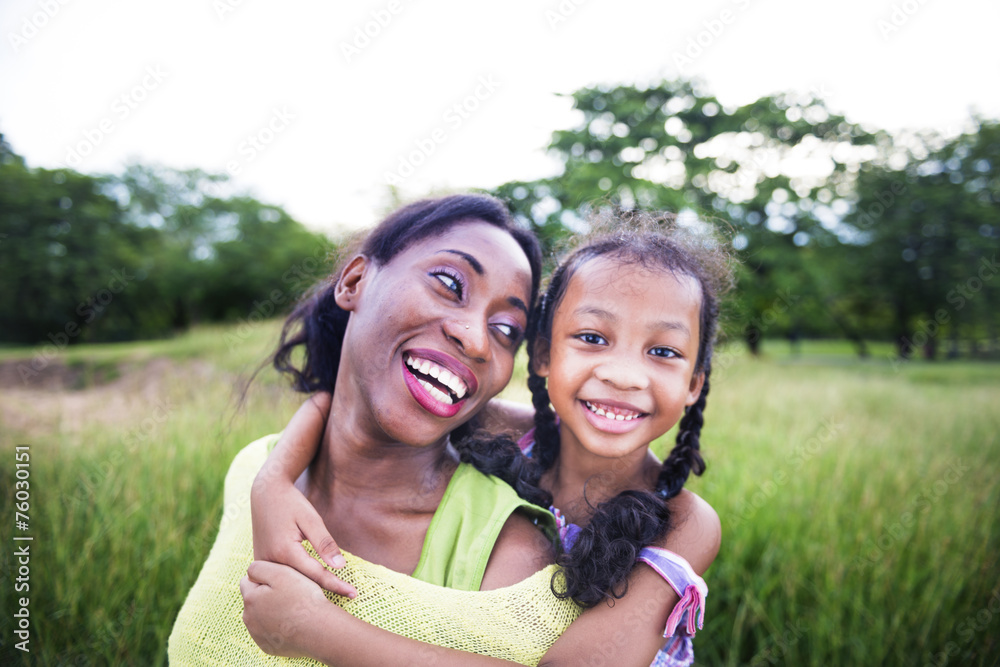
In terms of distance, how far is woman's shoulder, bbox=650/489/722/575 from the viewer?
172 cm

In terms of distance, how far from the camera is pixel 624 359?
1742mm

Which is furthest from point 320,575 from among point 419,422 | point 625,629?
point 625,629

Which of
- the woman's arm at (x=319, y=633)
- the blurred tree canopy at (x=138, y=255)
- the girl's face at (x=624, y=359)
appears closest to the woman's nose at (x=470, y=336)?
the girl's face at (x=624, y=359)

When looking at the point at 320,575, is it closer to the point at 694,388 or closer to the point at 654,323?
the point at 654,323

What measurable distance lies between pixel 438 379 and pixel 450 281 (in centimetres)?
30

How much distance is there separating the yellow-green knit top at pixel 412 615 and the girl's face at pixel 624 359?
0.48 metres

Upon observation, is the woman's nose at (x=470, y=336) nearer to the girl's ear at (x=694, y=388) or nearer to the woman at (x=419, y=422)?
the woman at (x=419, y=422)

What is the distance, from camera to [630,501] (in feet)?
5.77

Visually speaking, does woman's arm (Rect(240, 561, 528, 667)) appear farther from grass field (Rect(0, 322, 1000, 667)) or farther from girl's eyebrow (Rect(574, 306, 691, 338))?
grass field (Rect(0, 322, 1000, 667))

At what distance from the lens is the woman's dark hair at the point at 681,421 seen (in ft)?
5.20

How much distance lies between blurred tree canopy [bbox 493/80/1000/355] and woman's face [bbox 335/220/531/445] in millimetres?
9654

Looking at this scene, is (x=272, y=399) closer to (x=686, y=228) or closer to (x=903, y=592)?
(x=686, y=228)

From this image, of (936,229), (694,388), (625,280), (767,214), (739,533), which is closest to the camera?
(625,280)

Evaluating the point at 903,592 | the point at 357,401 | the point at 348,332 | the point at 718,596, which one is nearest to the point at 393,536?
the point at 357,401
